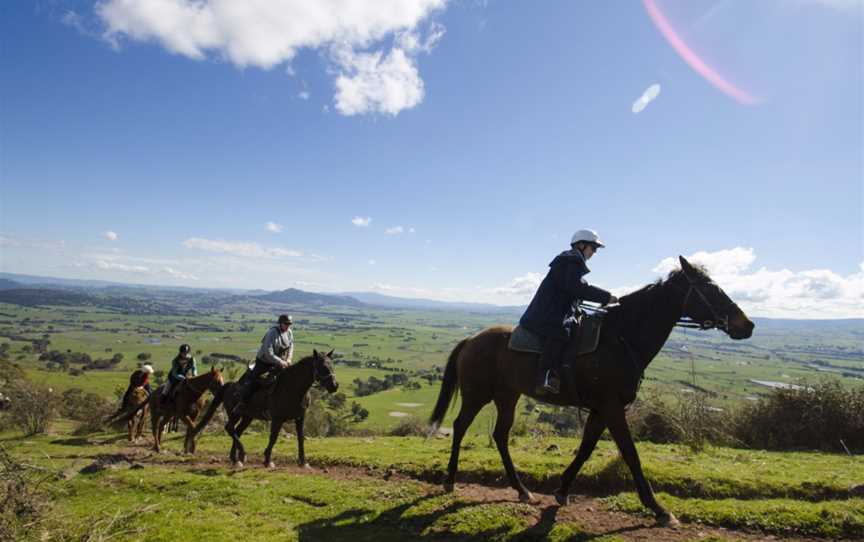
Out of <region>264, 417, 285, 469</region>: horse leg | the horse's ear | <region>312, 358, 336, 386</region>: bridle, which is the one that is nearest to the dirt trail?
<region>264, 417, 285, 469</region>: horse leg

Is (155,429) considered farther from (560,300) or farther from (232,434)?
(560,300)

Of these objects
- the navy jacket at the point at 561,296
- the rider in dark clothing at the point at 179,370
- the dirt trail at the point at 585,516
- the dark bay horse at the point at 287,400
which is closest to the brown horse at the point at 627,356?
the dirt trail at the point at 585,516

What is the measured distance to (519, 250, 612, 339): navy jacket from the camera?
22.1 ft

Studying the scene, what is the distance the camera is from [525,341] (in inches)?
285

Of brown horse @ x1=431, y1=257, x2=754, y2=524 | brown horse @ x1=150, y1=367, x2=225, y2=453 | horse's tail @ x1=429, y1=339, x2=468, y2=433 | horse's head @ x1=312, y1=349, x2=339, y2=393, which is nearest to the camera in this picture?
brown horse @ x1=431, y1=257, x2=754, y2=524

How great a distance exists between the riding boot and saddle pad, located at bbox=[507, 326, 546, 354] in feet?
0.72

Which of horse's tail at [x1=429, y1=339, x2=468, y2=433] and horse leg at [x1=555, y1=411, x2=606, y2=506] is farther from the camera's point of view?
horse's tail at [x1=429, y1=339, x2=468, y2=433]

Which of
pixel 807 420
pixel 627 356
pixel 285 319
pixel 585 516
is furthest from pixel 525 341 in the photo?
pixel 807 420

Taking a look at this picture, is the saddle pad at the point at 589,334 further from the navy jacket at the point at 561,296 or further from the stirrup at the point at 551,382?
the stirrup at the point at 551,382

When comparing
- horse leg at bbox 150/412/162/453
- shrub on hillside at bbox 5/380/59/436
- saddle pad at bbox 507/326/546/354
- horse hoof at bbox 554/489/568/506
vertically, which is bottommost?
shrub on hillside at bbox 5/380/59/436

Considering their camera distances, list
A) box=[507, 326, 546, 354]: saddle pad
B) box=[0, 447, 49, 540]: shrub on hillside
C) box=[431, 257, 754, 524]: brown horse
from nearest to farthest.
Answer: box=[0, 447, 49, 540]: shrub on hillside
box=[431, 257, 754, 524]: brown horse
box=[507, 326, 546, 354]: saddle pad

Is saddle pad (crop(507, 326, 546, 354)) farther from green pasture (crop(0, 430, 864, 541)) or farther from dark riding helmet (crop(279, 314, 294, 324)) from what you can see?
dark riding helmet (crop(279, 314, 294, 324))

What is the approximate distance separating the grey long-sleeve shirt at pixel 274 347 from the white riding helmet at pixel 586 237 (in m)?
8.29

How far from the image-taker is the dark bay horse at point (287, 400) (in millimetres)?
11110
